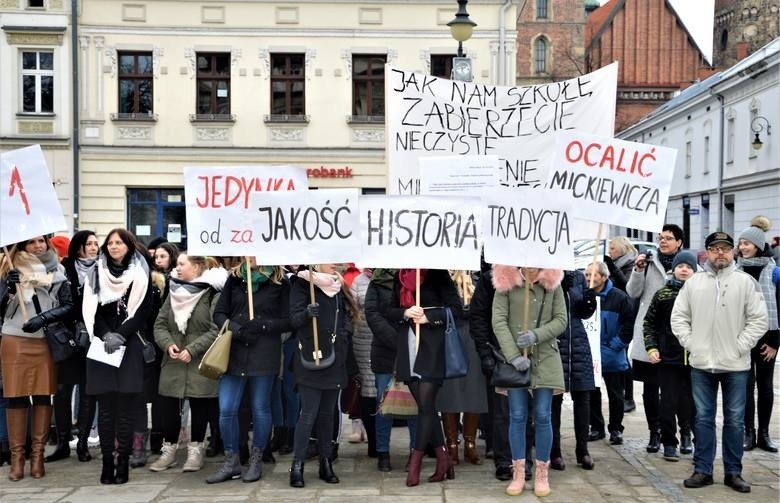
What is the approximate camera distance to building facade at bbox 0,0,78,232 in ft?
84.6

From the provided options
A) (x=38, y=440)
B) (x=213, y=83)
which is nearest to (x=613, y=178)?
(x=38, y=440)

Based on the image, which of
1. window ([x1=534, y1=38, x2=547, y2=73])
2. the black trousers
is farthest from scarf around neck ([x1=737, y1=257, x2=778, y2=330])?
window ([x1=534, y1=38, x2=547, y2=73])

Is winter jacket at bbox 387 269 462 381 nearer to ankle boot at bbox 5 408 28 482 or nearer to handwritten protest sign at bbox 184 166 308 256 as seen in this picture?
handwritten protest sign at bbox 184 166 308 256

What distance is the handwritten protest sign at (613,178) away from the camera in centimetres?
790

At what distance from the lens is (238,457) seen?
7.61 metres

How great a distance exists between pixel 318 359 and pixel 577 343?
86.5 inches

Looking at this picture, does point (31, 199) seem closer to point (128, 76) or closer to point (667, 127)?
point (128, 76)

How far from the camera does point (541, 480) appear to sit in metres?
7.07

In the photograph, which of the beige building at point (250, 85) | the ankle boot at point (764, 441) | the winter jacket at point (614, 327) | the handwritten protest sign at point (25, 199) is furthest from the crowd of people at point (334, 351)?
the beige building at point (250, 85)

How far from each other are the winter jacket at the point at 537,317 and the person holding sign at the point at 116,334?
2.76m

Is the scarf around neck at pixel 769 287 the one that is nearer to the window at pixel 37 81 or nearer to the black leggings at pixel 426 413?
the black leggings at pixel 426 413

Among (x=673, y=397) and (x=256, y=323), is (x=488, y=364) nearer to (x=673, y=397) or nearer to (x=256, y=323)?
(x=256, y=323)

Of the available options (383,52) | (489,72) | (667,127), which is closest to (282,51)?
(383,52)

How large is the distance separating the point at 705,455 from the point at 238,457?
3.65 metres
